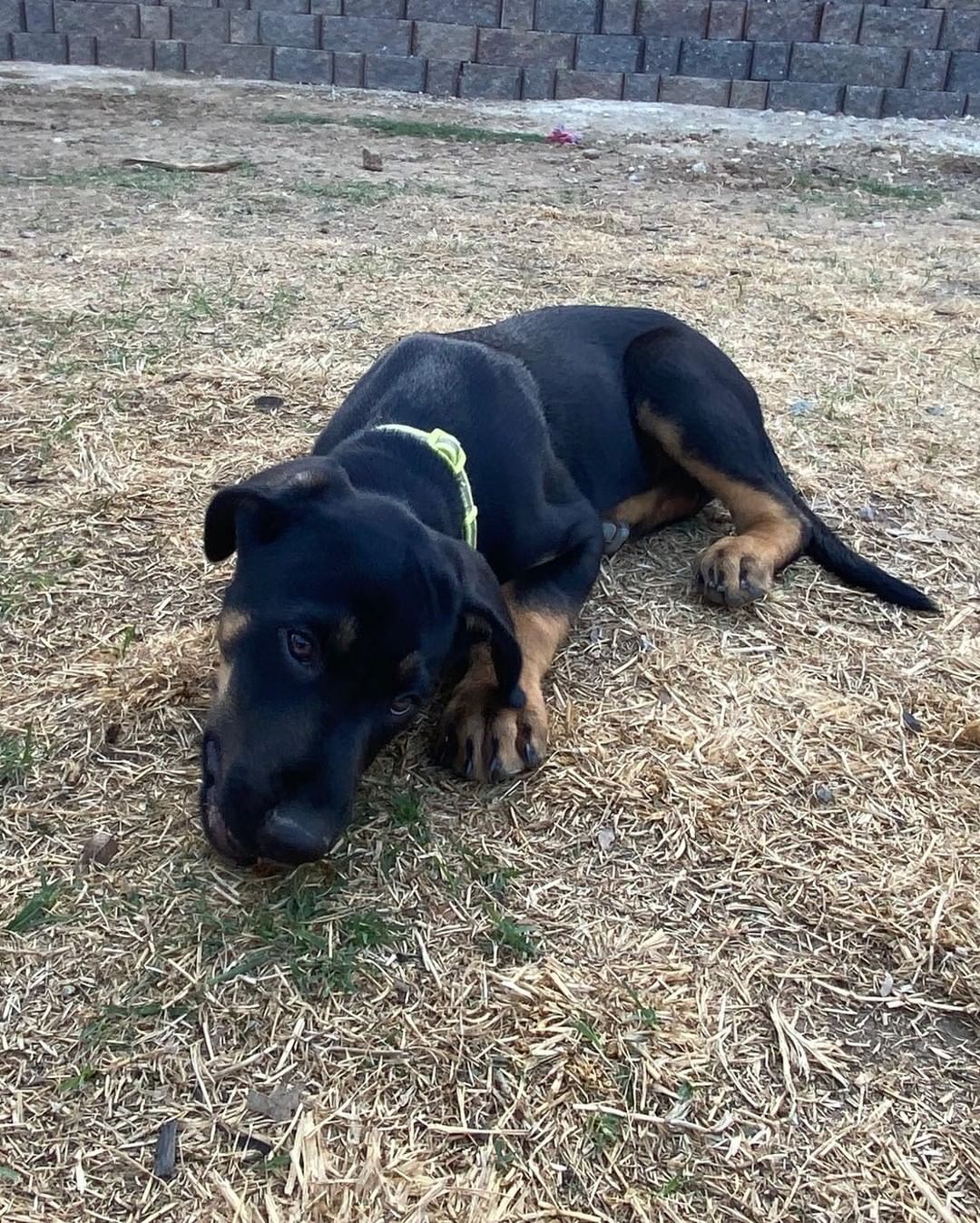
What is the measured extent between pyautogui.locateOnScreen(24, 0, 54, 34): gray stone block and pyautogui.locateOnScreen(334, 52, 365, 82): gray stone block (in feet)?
10.2

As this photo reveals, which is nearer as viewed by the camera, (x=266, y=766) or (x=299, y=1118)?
(x=299, y=1118)

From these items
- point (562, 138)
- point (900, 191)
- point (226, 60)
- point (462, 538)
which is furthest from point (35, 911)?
point (226, 60)

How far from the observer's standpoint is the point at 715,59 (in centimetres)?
1234

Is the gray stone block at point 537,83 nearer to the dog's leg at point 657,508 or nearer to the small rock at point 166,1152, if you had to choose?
the dog's leg at point 657,508

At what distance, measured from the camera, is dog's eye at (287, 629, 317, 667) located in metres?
2.34

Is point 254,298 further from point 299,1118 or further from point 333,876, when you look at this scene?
point 299,1118

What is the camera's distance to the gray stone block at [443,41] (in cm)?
1230

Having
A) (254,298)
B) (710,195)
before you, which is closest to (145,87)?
(710,195)

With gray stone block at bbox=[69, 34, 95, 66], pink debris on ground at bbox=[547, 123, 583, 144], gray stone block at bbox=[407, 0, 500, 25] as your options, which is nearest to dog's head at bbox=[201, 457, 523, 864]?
pink debris on ground at bbox=[547, 123, 583, 144]

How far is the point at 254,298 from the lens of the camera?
19.1ft

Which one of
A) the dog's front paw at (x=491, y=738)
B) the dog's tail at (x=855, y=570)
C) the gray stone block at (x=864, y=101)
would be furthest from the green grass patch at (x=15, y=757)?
the gray stone block at (x=864, y=101)

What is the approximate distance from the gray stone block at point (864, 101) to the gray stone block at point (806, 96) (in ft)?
0.28

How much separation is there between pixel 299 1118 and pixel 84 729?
1.21 metres

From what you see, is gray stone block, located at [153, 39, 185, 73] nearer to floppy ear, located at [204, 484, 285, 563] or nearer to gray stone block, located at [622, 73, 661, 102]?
gray stone block, located at [622, 73, 661, 102]
